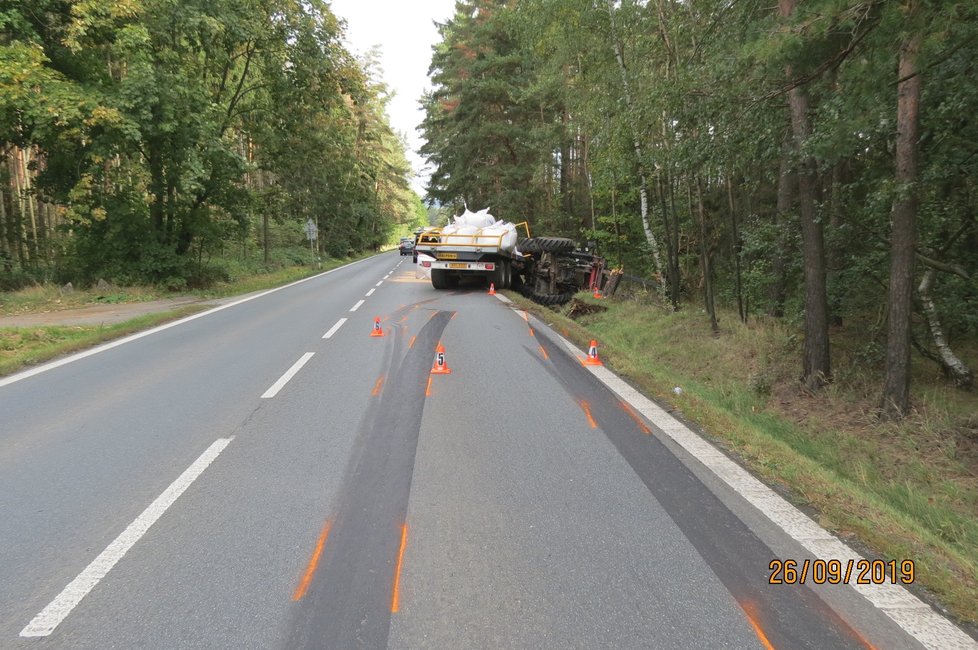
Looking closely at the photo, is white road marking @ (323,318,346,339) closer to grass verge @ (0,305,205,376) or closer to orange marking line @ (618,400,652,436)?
grass verge @ (0,305,205,376)

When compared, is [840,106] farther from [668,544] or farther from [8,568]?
[8,568]

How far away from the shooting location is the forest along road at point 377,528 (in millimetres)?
2641

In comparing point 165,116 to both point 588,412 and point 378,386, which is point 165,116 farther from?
point 588,412

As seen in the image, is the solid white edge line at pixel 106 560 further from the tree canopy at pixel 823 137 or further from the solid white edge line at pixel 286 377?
the tree canopy at pixel 823 137

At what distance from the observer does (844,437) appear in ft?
20.3

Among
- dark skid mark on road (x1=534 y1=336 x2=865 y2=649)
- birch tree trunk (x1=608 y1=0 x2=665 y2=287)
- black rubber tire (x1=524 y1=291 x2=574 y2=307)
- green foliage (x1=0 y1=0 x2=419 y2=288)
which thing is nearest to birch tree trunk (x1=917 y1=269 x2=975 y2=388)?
birch tree trunk (x1=608 y1=0 x2=665 y2=287)

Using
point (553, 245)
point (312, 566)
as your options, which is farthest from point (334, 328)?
point (312, 566)

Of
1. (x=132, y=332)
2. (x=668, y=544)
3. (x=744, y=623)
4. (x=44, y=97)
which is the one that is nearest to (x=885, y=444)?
(x=668, y=544)

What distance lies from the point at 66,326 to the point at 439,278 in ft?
34.0

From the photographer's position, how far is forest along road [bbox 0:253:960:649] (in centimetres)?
264

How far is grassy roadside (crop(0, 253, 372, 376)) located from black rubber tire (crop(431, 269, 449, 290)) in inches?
247

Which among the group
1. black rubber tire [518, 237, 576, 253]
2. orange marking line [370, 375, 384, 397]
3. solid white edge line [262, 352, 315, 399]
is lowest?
orange marking line [370, 375, 384, 397]

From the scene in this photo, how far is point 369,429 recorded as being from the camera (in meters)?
5.35

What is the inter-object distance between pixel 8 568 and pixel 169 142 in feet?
55.6
